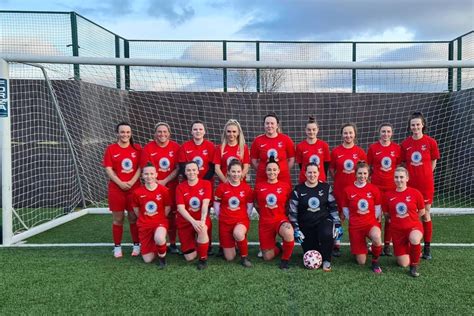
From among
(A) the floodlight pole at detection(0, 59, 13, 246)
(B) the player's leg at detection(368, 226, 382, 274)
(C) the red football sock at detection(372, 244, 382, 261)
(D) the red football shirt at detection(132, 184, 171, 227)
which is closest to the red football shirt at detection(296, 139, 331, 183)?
(B) the player's leg at detection(368, 226, 382, 274)

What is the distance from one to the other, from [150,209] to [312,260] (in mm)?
1606

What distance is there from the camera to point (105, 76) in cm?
618

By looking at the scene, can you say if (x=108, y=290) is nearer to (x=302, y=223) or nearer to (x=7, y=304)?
(x=7, y=304)

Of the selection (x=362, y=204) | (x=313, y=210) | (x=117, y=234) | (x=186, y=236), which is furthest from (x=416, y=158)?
(x=117, y=234)

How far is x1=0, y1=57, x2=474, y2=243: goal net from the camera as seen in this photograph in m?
5.38

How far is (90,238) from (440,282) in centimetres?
383

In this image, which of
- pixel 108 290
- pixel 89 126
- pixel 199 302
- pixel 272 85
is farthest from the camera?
pixel 272 85

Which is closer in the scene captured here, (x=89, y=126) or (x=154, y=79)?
(x=154, y=79)

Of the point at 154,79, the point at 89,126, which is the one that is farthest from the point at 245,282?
the point at 89,126

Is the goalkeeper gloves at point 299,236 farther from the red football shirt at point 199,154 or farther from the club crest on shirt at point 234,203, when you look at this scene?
the red football shirt at point 199,154

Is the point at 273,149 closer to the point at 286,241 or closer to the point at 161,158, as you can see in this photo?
the point at 286,241

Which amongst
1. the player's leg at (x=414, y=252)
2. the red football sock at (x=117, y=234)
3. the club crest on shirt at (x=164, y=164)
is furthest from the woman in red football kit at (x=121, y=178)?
the player's leg at (x=414, y=252)

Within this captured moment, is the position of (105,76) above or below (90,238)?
above

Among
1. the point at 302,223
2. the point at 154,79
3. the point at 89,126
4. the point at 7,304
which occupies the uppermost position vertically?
the point at 154,79
